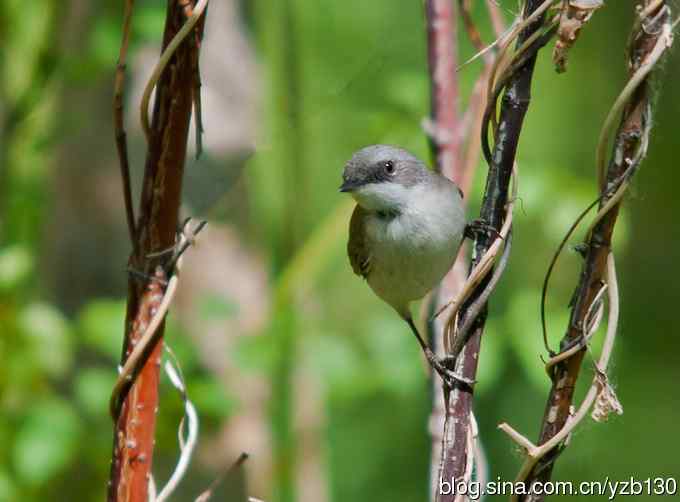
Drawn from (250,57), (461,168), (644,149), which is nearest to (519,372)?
(250,57)

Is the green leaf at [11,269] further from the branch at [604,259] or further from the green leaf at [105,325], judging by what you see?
the branch at [604,259]

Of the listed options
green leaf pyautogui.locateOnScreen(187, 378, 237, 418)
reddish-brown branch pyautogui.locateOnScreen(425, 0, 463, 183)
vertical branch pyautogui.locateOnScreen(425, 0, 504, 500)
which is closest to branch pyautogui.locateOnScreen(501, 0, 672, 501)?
vertical branch pyautogui.locateOnScreen(425, 0, 504, 500)

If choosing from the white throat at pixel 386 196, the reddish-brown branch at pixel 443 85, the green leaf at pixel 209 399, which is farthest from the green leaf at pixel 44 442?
the reddish-brown branch at pixel 443 85

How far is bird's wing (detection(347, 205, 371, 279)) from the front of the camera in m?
1.81

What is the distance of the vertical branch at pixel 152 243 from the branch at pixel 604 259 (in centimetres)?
45

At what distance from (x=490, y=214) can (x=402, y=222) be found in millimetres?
Result: 879

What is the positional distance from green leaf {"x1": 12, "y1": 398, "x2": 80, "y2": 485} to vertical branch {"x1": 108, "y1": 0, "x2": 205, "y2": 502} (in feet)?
3.78

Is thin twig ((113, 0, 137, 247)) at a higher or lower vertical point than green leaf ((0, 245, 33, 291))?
higher

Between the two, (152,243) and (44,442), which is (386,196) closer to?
(152,243)

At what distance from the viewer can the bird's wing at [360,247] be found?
1.81 meters

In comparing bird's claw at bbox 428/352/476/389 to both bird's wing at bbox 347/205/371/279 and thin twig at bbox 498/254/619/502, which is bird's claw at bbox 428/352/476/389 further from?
bird's wing at bbox 347/205/371/279

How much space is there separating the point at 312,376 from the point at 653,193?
1571 millimetres

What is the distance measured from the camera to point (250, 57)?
265cm

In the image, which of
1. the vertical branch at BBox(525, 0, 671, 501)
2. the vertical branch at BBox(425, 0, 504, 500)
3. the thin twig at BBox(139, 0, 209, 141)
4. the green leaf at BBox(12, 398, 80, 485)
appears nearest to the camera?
the vertical branch at BBox(525, 0, 671, 501)
